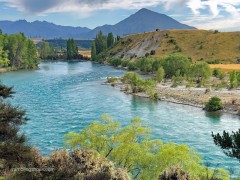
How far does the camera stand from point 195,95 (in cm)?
9406

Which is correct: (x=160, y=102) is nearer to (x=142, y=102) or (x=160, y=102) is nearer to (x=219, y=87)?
(x=142, y=102)

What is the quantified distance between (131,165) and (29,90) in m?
73.9

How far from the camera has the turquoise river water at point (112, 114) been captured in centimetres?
5133

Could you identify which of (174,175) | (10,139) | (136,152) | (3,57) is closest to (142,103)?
(136,152)

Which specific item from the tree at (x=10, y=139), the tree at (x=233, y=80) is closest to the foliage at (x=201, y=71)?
the tree at (x=233, y=80)

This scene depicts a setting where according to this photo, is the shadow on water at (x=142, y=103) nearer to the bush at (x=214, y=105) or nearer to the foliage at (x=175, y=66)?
the bush at (x=214, y=105)

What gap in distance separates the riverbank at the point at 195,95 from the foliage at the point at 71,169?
55.2 metres

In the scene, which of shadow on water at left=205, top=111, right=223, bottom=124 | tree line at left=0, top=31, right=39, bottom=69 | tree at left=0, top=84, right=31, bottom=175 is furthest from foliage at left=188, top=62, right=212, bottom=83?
tree at left=0, top=84, right=31, bottom=175

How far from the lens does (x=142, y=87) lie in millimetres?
103375

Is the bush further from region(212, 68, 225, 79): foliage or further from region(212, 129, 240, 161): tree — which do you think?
region(212, 129, 240, 161): tree

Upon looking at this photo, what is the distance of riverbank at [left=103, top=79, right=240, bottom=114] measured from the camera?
8069cm

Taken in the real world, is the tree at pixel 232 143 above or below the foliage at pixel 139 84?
above

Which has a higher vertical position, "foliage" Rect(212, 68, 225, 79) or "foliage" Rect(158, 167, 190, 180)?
"foliage" Rect(158, 167, 190, 180)

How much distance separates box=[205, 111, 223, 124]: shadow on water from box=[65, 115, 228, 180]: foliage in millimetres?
32364
